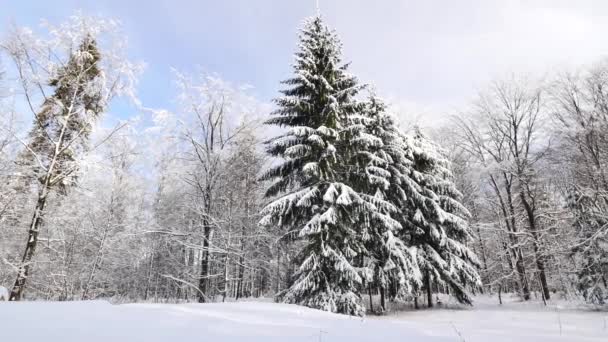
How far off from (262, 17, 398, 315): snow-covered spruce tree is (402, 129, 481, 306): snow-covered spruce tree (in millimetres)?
4357

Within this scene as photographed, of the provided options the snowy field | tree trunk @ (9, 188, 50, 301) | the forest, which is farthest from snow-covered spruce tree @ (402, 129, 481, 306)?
tree trunk @ (9, 188, 50, 301)

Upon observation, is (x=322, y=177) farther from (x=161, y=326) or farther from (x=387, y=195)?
(x=161, y=326)

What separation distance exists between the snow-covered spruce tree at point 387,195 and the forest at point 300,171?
0.07 metres

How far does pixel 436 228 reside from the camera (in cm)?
1541

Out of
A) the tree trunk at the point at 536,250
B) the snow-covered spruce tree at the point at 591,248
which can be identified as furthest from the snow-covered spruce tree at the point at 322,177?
the tree trunk at the point at 536,250

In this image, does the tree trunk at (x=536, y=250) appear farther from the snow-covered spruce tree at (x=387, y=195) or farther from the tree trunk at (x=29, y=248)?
the tree trunk at (x=29, y=248)

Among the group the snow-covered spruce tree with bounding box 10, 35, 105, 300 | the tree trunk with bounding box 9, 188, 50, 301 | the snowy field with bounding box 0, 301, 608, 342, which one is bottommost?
the snowy field with bounding box 0, 301, 608, 342

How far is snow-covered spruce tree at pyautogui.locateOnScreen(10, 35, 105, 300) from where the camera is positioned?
9266 mm

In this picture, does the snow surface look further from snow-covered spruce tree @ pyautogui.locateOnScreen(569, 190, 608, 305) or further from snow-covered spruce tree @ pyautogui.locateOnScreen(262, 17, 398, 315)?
snow-covered spruce tree @ pyautogui.locateOnScreen(569, 190, 608, 305)

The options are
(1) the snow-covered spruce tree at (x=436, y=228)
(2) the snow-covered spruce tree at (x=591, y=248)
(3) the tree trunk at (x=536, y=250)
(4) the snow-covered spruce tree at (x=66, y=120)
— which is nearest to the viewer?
(4) the snow-covered spruce tree at (x=66, y=120)

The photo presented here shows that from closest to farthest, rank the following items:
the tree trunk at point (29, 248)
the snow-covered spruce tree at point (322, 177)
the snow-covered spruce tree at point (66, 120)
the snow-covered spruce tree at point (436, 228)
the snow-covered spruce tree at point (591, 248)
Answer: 1. the tree trunk at point (29, 248)
2. the snow-covered spruce tree at point (66, 120)
3. the snow-covered spruce tree at point (322, 177)
4. the snow-covered spruce tree at point (591, 248)
5. the snow-covered spruce tree at point (436, 228)

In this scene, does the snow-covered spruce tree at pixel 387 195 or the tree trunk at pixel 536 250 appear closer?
the snow-covered spruce tree at pixel 387 195

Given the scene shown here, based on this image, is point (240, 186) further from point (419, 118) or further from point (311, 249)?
point (419, 118)

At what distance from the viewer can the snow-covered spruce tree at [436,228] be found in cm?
1484
